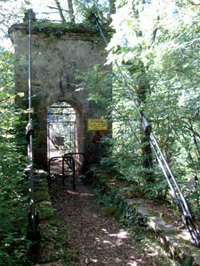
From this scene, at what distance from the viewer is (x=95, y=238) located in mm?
3926

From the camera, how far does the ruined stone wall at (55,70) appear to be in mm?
7438

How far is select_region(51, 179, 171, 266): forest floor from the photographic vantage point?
3.22m

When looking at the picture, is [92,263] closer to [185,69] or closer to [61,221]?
[61,221]

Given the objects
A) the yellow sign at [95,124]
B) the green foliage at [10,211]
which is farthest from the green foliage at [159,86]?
the yellow sign at [95,124]

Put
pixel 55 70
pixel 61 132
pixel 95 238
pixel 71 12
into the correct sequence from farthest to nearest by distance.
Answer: pixel 61 132
pixel 71 12
pixel 55 70
pixel 95 238

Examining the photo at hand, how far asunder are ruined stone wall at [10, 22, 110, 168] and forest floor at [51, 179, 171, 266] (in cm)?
241

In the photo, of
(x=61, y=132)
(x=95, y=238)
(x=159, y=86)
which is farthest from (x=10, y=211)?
(x=61, y=132)

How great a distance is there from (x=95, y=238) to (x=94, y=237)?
44mm

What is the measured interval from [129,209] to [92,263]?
145cm

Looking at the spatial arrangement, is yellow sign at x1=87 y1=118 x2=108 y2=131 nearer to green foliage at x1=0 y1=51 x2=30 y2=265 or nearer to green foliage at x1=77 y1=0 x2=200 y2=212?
green foliage at x1=77 y1=0 x2=200 y2=212

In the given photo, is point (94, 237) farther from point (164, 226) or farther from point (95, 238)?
point (164, 226)

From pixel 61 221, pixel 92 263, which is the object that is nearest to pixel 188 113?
pixel 92 263

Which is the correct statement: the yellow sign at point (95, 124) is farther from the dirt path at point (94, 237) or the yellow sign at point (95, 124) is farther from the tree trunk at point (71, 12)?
the tree trunk at point (71, 12)

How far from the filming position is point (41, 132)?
760 cm
